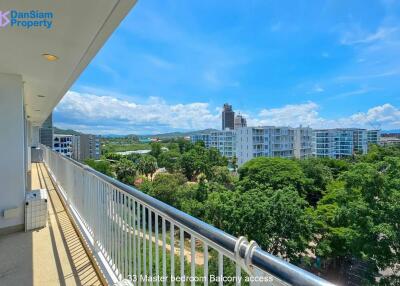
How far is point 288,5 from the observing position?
46.2ft

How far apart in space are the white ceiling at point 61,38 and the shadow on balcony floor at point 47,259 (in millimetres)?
2092

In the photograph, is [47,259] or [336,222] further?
[336,222]

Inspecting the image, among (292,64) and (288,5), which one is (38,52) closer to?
(288,5)

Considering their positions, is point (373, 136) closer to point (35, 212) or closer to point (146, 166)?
A: point (146, 166)

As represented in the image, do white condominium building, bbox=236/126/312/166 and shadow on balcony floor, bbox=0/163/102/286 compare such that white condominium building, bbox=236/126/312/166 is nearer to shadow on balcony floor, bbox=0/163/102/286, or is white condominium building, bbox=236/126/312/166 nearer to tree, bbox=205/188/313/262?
tree, bbox=205/188/313/262

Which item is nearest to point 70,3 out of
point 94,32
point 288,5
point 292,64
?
point 94,32

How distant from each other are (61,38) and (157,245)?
2.01 m

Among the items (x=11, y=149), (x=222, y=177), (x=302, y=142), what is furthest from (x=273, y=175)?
(x=302, y=142)

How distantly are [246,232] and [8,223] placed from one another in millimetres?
9416

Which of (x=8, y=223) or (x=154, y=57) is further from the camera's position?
(x=154, y=57)

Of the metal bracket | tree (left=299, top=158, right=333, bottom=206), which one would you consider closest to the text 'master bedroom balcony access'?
the metal bracket

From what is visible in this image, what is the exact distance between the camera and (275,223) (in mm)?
10211

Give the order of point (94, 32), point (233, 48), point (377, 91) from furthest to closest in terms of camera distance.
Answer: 1. point (377, 91)
2. point (233, 48)
3. point (94, 32)

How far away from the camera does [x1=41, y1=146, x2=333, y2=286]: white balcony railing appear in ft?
2.00
